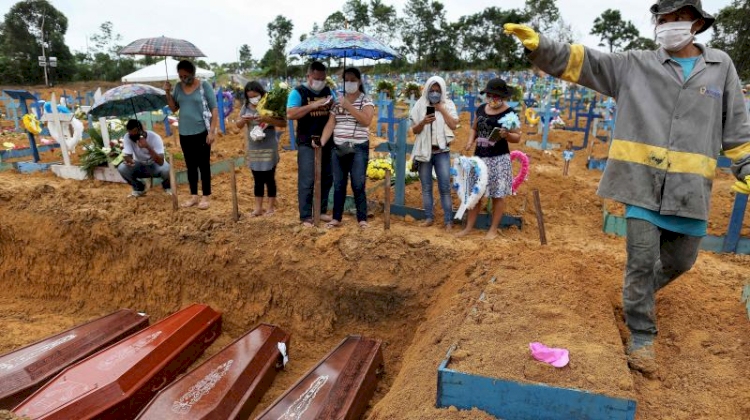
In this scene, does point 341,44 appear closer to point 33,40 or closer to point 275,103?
point 275,103

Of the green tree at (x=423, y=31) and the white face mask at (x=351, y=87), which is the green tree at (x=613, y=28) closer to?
the green tree at (x=423, y=31)

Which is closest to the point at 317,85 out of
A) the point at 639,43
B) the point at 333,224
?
the point at 333,224

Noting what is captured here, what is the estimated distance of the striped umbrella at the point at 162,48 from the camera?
580 centimetres

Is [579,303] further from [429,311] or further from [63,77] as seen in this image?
[63,77]

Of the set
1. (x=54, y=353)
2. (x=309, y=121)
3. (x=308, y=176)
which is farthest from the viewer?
(x=308, y=176)

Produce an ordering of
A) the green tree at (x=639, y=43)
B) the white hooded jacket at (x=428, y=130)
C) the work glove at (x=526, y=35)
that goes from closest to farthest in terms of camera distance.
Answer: the work glove at (x=526, y=35) → the white hooded jacket at (x=428, y=130) → the green tree at (x=639, y=43)

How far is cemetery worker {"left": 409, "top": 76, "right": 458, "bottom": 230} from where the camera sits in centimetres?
533

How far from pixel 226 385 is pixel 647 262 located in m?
3.20

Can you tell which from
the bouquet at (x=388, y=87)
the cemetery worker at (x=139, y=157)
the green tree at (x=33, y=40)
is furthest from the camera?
the green tree at (x=33, y=40)

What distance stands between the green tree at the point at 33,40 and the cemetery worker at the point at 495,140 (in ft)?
136

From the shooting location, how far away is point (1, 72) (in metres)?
34.1

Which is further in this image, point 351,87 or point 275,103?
point 275,103

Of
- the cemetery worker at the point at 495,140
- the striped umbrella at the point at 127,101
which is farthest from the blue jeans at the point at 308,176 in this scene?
the striped umbrella at the point at 127,101

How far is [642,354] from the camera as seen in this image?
3.01 meters
